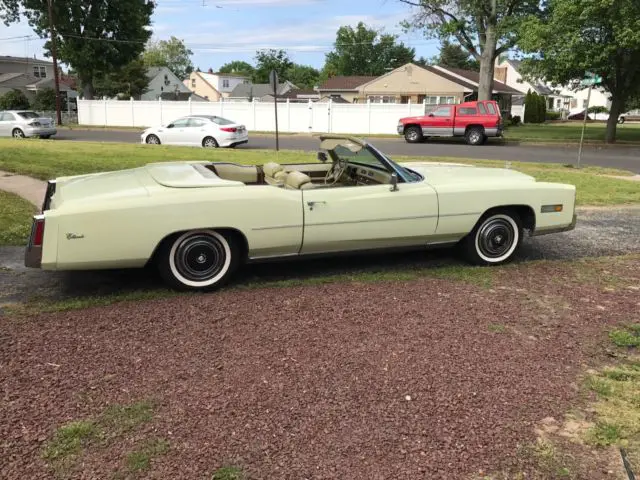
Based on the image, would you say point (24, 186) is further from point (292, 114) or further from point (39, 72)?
point (39, 72)

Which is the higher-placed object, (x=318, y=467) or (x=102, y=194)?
(x=102, y=194)

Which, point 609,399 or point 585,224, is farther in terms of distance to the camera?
point 585,224

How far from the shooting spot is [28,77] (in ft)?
200

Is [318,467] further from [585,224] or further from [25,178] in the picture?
[25,178]

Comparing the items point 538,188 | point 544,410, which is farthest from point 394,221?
point 544,410

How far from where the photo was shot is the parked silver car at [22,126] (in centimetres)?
2497

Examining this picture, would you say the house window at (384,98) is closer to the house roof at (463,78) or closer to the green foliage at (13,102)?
the house roof at (463,78)

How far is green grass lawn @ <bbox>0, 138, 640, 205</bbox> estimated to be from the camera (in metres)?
10.1

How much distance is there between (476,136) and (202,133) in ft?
35.7

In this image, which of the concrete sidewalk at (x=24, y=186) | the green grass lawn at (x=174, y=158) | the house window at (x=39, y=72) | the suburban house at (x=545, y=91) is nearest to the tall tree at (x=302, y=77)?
the suburban house at (x=545, y=91)

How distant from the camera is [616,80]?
2534 cm

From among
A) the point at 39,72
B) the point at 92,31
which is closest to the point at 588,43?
the point at 92,31

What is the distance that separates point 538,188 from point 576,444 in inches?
127

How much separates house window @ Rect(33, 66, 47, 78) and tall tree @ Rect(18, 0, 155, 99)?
28.1 m
